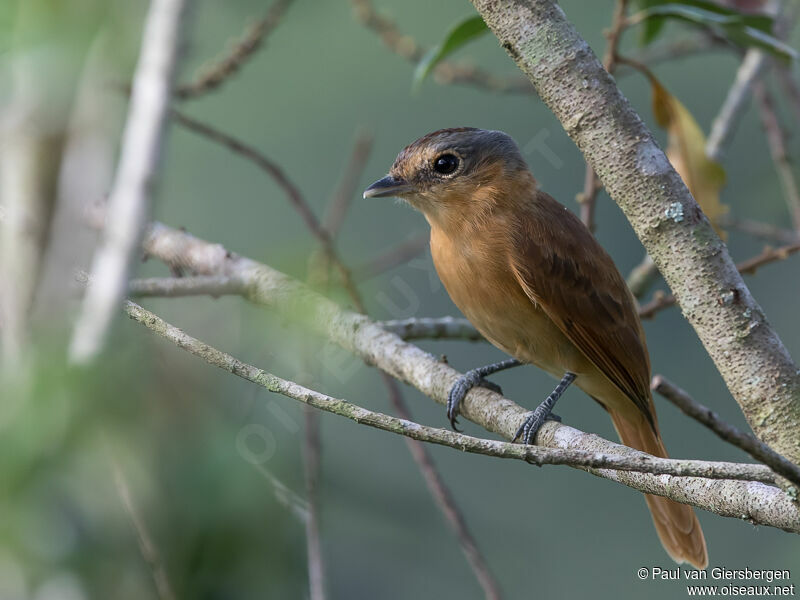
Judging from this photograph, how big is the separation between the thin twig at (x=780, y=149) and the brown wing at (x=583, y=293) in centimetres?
85

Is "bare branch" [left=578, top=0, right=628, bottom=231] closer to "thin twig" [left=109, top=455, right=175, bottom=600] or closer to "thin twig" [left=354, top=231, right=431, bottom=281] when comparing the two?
"thin twig" [left=354, top=231, right=431, bottom=281]

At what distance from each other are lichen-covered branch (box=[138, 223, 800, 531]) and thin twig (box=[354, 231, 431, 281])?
1.10ft

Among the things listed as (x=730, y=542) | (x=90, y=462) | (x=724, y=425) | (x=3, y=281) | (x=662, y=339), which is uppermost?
(x=662, y=339)

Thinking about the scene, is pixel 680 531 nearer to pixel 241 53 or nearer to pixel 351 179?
pixel 351 179

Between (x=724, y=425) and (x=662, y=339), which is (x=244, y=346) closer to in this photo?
(x=724, y=425)

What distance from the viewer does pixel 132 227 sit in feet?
3.10

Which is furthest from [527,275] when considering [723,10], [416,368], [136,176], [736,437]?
[136,176]

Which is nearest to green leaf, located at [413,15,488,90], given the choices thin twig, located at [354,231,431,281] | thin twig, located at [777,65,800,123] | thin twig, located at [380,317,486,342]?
thin twig, located at [354,231,431,281]

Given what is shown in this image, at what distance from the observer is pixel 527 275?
228cm

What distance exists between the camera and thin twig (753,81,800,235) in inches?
111

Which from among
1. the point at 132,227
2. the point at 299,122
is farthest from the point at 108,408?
the point at 299,122

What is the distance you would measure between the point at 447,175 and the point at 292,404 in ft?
3.66

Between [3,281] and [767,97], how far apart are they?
9.19 feet

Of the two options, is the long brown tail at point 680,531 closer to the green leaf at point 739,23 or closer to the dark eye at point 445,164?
the dark eye at point 445,164
